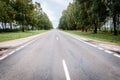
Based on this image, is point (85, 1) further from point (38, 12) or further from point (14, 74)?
point (38, 12)

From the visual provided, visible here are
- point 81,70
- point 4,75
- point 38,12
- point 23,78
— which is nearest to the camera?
point 23,78

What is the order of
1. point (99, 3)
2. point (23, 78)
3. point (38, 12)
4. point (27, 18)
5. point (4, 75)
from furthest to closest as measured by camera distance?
point (38, 12), point (27, 18), point (99, 3), point (4, 75), point (23, 78)

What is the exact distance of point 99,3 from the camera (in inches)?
1073

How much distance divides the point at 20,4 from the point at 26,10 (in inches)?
106

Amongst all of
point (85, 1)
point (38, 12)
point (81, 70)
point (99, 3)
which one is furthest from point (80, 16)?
point (38, 12)

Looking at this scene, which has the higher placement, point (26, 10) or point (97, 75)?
point (26, 10)

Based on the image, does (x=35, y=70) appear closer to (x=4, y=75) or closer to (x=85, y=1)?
(x=4, y=75)

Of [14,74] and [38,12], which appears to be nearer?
[14,74]

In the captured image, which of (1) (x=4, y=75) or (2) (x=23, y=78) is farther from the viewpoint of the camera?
(1) (x=4, y=75)

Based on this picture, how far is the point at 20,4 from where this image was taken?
49594 mm

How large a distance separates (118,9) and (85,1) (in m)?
12.2

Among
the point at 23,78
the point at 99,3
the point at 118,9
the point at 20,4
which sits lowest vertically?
the point at 23,78

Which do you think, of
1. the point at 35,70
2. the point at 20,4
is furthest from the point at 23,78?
the point at 20,4

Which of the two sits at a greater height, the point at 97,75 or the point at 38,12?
the point at 38,12
